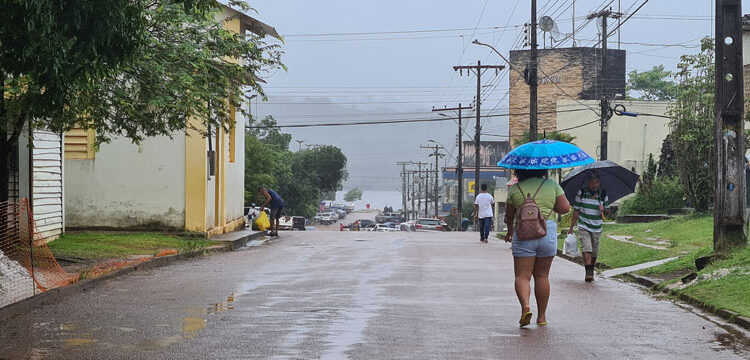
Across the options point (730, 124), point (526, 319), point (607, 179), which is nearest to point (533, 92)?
point (607, 179)

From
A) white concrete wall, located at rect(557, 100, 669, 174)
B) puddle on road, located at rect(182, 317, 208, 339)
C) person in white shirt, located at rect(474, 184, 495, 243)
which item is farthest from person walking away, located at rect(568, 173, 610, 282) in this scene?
white concrete wall, located at rect(557, 100, 669, 174)

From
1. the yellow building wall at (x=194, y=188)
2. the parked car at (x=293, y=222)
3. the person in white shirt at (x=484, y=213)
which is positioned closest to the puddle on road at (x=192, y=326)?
the yellow building wall at (x=194, y=188)

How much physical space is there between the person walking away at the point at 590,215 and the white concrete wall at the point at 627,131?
51.4m

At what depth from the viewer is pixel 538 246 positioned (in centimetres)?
1030

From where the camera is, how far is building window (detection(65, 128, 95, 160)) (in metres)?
27.6

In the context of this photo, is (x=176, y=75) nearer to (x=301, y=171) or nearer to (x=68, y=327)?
(x=68, y=327)

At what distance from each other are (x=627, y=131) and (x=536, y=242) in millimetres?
58283

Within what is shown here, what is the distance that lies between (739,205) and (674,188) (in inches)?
904

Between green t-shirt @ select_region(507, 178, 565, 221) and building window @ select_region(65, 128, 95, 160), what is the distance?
63.2ft

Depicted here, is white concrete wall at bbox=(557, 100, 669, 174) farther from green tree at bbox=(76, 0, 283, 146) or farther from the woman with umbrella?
the woman with umbrella

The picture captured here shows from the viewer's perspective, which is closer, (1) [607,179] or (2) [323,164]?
(1) [607,179]

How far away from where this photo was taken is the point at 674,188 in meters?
37.2

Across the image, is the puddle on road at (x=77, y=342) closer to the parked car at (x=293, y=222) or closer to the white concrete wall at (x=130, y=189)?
the white concrete wall at (x=130, y=189)

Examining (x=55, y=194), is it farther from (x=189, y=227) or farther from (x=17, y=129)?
(x=17, y=129)
